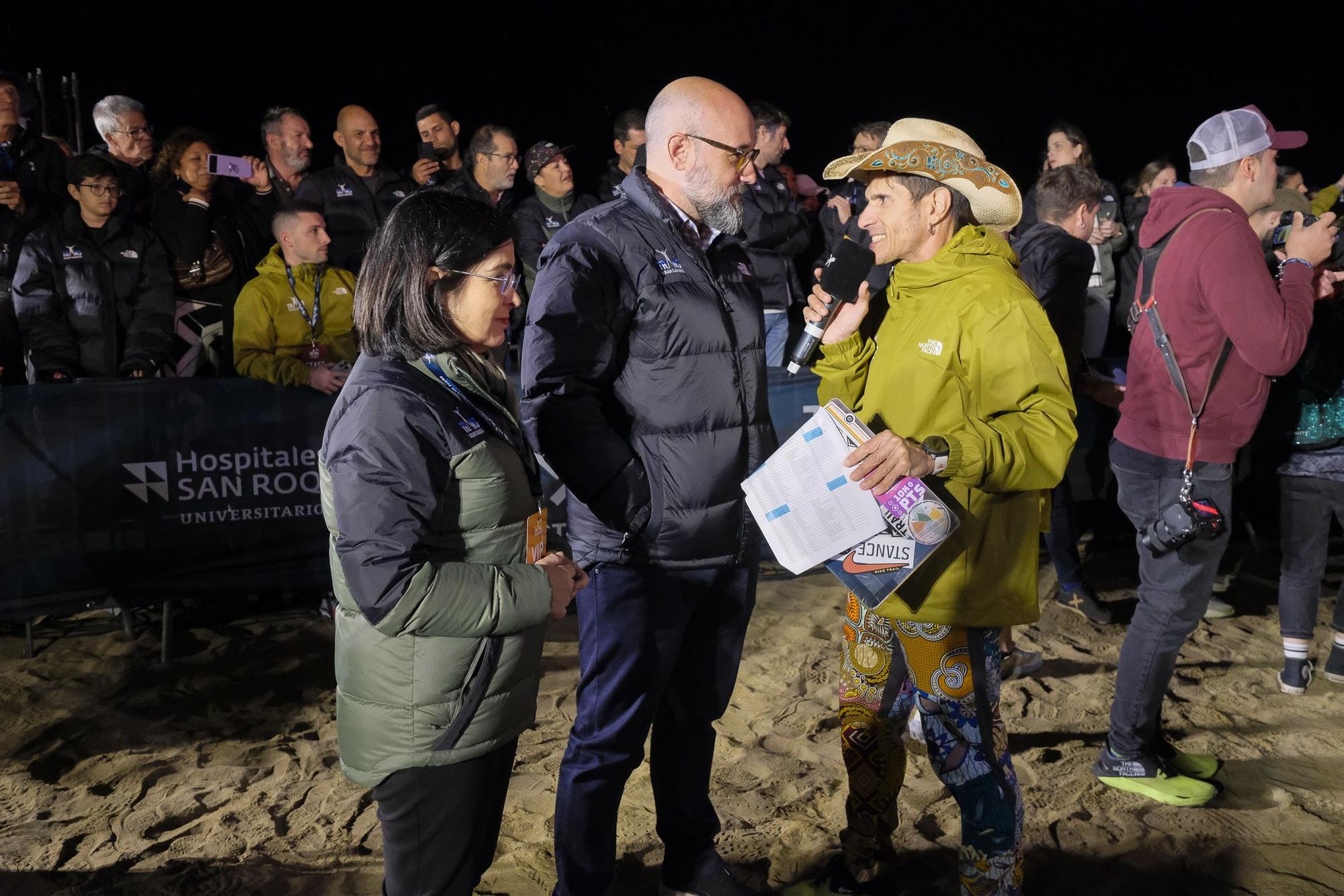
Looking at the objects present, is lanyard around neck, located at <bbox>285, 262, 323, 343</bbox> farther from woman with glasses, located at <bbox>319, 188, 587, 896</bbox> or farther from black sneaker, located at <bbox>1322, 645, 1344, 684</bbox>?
black sneaker, located at <bbox>1322, 645, 1344, 684</bbox>

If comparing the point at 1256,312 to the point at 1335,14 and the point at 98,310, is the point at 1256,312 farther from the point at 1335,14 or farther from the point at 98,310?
the point at 1335,14

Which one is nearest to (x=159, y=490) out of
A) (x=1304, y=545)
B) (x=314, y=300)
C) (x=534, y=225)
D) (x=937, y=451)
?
(x=314, y=300)

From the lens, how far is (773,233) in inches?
263

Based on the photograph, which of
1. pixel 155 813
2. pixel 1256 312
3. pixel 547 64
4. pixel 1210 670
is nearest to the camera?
pixel 1256 312

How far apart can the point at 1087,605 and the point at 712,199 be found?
12.2 feet

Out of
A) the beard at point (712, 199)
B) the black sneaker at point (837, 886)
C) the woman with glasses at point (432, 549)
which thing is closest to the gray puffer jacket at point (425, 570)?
the woman with glasses at point (432, 549)

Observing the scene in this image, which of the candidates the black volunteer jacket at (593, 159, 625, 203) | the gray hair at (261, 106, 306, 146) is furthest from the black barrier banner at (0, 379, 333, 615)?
the black volunteer jacket at (593, 159, 625, 203)

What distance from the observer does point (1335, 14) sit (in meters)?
11.1

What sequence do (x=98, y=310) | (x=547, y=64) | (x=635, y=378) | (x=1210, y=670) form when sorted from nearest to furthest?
(x=635, y=378) < (x=1210, y=670) < (x=98, y=310) < (x=547, y=64)

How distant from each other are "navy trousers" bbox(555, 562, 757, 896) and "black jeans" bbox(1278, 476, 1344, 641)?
290cm

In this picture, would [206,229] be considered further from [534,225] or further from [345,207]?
[534,225]

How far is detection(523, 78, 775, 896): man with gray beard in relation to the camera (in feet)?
8.10

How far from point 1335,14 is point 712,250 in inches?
462

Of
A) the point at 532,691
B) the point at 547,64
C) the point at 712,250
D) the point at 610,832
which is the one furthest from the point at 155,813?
the point at 547,64
